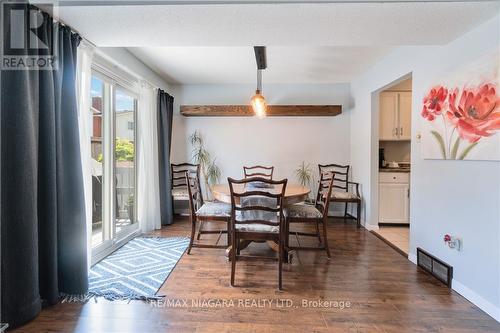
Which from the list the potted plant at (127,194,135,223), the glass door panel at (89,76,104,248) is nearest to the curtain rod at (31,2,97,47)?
the glass door panel at (89,76,104,248)

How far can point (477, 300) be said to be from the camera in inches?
80.2

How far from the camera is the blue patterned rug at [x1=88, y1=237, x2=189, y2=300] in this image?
219 cm

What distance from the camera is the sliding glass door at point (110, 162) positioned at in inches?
116

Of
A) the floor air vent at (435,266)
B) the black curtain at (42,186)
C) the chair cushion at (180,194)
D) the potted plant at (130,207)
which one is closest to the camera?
the black curtain at (42,186)

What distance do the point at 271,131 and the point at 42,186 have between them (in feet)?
11.8

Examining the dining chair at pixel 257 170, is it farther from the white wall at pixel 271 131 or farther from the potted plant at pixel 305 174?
the potted plant at pixel 305 174

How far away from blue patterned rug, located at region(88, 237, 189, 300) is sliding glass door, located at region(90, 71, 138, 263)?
0.18 metres

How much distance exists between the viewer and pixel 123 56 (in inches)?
123

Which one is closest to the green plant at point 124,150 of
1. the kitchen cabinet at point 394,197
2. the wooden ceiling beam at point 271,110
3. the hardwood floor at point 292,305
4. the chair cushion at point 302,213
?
the wooden ceiling beam at point 271,110

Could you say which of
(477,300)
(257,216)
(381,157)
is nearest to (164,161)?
(257,216)

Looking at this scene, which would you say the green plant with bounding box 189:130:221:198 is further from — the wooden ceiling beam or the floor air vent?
the floor air vent

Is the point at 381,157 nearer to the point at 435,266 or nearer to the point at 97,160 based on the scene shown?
the point at 435,266

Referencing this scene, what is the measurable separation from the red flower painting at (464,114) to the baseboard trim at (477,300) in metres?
1.06

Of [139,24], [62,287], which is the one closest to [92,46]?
[139,24]
